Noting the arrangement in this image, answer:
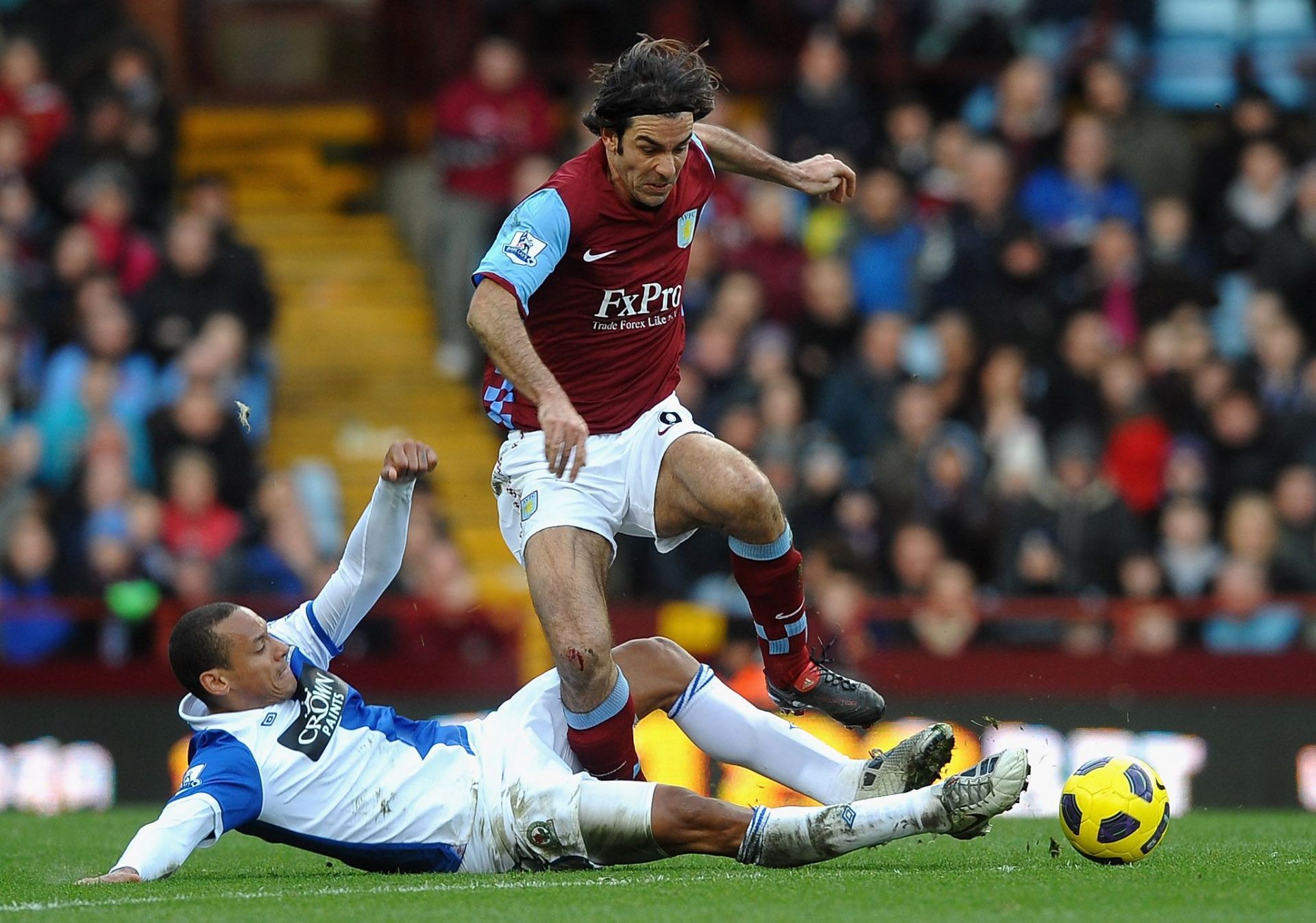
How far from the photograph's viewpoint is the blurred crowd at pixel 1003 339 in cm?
1249

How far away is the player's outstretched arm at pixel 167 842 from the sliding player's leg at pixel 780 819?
1.20m

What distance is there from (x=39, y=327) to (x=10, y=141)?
1414 millimetres

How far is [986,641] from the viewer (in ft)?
39.5

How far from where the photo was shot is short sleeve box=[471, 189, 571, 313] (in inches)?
279

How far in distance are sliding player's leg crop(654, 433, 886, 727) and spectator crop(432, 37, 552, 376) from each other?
710 centimetres

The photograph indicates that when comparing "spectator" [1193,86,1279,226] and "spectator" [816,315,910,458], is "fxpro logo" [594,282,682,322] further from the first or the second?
"spectator" [1193,86,1279,226]

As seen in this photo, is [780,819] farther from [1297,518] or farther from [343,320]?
[343,320]

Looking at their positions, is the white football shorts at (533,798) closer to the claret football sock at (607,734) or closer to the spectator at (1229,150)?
the claret football sock at (607,734)

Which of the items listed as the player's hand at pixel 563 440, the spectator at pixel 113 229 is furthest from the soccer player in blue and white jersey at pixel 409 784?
the spectator at pixel 113 229

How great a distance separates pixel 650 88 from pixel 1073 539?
6121 mm

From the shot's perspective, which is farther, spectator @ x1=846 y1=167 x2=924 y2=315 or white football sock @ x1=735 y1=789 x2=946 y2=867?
spectator @ x1=846 y1=167 x2=924 y2=315

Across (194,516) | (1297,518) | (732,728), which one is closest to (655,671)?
(732,728)

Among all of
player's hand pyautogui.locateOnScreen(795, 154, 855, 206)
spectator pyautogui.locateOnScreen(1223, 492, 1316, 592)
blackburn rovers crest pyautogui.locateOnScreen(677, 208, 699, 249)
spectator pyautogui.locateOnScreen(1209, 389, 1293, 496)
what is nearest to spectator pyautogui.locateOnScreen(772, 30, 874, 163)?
spectator pyautogui.locateOnScreen(1209, 389, 1293, 496)

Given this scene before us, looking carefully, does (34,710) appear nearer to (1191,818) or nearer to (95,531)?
(95,531)
